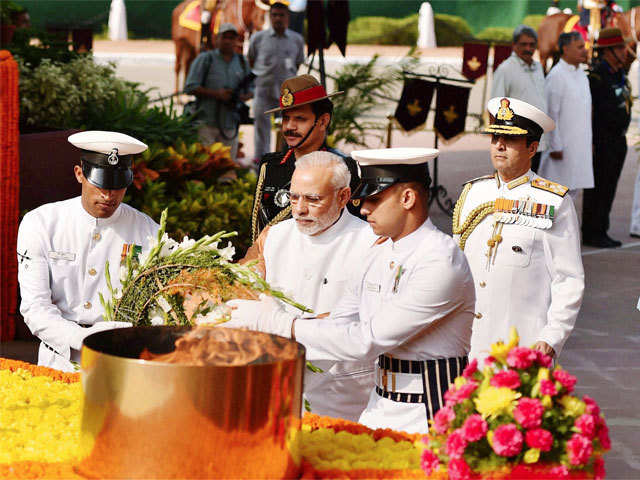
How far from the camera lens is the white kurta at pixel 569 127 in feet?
33.3

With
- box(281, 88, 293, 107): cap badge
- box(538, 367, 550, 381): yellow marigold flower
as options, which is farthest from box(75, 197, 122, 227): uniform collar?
box(538, 367, 550, 381): yellow marigold flower

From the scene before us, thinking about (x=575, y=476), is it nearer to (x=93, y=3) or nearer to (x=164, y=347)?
(x=164, y=347)

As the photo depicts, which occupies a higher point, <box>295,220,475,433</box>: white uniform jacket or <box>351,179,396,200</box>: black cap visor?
<box>351,179,396,200</box>: black cap visor

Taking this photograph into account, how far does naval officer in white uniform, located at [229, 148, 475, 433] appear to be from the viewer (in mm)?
3293

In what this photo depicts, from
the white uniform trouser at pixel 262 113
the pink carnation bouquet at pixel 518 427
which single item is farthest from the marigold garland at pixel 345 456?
the white uniform trouser at pixel 262 113

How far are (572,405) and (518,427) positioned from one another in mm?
145

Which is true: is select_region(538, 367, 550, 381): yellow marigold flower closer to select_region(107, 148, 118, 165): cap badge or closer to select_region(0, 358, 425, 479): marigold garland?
select_region(0, 358, 425, 479): marigold garland

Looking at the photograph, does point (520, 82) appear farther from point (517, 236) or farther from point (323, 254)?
point (323, 254)

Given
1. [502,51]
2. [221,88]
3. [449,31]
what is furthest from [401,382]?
[449,31]

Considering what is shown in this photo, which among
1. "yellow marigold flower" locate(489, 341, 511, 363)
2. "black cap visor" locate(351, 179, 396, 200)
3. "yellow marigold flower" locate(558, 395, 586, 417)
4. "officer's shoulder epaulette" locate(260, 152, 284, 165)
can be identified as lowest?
"yellow marigold flower" locate(558, 395, 586, 417)

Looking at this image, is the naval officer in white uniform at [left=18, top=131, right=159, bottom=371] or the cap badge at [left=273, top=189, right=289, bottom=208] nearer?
the naval officer in white uniform at [left=18, top=131, right=159, bottom=371]

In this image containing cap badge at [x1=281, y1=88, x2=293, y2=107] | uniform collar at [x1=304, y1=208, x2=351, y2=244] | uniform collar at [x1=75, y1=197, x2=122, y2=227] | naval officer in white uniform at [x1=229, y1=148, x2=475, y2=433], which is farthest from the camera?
cap badge at [x1=281, y1=88, x2=293, y2=107]

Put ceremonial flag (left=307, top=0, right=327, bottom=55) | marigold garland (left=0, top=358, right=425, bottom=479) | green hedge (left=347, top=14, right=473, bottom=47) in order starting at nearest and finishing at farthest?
1. marigold garland (left=0, top=358, right=425, bottom=479)
2. ceremonial flag (left=307, top=0, right=327, bottom=55)
3. green hedge (left=347, top=14, right=473, bottom=47)

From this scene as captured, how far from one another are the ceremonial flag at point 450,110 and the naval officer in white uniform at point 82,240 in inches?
266
